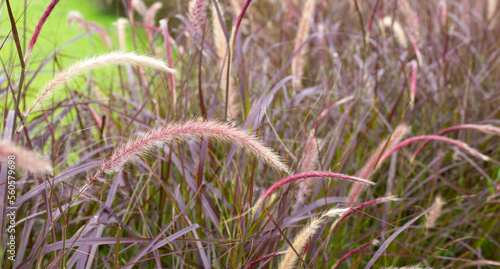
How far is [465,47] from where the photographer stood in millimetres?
2422

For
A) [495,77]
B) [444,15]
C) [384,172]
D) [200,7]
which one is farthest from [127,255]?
[495,77]

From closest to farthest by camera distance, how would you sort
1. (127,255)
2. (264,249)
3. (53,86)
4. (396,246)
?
(53,86)
(264,249)
(127,255)
(396,246)

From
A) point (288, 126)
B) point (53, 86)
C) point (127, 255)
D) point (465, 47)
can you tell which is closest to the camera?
point (53, 86)

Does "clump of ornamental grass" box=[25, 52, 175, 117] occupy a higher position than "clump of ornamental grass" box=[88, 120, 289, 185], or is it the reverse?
"clump of ornamental grass" box=[25, 52, 175, 117]

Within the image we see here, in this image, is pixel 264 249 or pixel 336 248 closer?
pixel 264 249

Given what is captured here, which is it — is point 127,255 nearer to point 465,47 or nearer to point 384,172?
point 384,172

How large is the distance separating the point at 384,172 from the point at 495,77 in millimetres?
1037

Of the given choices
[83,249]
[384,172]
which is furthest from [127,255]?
[384,172]

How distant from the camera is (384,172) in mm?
1677

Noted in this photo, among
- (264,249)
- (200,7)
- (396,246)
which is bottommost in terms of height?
(396,246)

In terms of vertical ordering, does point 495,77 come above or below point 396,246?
above

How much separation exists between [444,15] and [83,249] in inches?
63.7

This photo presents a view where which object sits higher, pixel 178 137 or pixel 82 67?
pixel 82 67

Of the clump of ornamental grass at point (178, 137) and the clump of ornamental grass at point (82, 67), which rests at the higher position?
the clump of ornamental grass at point (82, 67)
